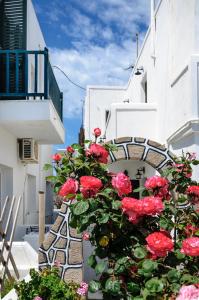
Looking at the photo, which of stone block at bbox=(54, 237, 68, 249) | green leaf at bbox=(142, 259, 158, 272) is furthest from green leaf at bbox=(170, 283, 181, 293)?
stone block at bbox=(54, 237, 68, 249)

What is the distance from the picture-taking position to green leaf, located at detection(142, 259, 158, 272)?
12.4ft

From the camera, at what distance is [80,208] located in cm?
400

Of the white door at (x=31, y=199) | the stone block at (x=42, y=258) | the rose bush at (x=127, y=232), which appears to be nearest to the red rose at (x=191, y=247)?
the rose bush at (x=127, y=232)

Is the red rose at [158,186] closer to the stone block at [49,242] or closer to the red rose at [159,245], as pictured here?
the red rose at [159,245]

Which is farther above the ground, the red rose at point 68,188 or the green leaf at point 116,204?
the red rose at point 68,188

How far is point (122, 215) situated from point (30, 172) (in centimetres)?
1121

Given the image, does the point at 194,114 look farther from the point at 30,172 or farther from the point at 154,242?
the point at 30,172

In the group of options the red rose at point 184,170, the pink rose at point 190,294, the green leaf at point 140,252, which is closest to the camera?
the pink rose at point 190,294

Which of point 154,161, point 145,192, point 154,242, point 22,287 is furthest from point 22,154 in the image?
point 154,242

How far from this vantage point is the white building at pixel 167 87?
7.66m

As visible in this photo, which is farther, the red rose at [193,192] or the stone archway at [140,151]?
the stone archway at [140,151]

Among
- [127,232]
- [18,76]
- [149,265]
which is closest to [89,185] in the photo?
[127,232]

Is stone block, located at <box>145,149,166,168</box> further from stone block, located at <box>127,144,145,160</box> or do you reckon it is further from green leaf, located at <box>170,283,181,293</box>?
green leaf, located at <box>170,283,181,293</box>

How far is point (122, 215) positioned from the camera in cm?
411
